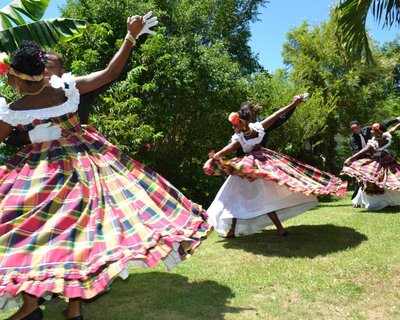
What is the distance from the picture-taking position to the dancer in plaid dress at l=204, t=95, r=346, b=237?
229 inches

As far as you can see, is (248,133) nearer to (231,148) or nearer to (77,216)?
(231,148)

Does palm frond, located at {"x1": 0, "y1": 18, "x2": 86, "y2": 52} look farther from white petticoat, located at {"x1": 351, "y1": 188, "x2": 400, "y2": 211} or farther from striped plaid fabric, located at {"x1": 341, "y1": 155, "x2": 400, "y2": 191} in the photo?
white petticoat, located at {"x1": 351, "y1": 188, "x2": 400, "y2": 211}

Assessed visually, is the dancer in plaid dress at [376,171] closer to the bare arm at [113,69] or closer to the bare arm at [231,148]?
the bare arm at [231,148]

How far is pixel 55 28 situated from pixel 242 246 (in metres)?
4.39

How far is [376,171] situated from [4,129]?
7.44 m

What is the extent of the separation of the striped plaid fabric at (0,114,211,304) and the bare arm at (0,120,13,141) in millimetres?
115

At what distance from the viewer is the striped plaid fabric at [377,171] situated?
8.62 meters

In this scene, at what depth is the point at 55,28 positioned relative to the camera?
6.91 metres

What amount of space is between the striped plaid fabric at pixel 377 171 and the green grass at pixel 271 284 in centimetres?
252

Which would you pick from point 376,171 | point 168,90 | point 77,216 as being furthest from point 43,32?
point 376,171

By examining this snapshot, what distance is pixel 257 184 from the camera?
6.24m

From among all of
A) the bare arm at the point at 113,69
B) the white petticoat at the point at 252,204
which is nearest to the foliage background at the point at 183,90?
the white petticoat at the point at 252,204

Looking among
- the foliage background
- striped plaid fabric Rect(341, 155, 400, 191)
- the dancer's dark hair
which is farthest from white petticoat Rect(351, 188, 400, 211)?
the dancer's dark hair

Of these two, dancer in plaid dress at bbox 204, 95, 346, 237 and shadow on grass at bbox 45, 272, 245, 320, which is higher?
dancer in plaid dress at bbox 204, 95, 346, 237
